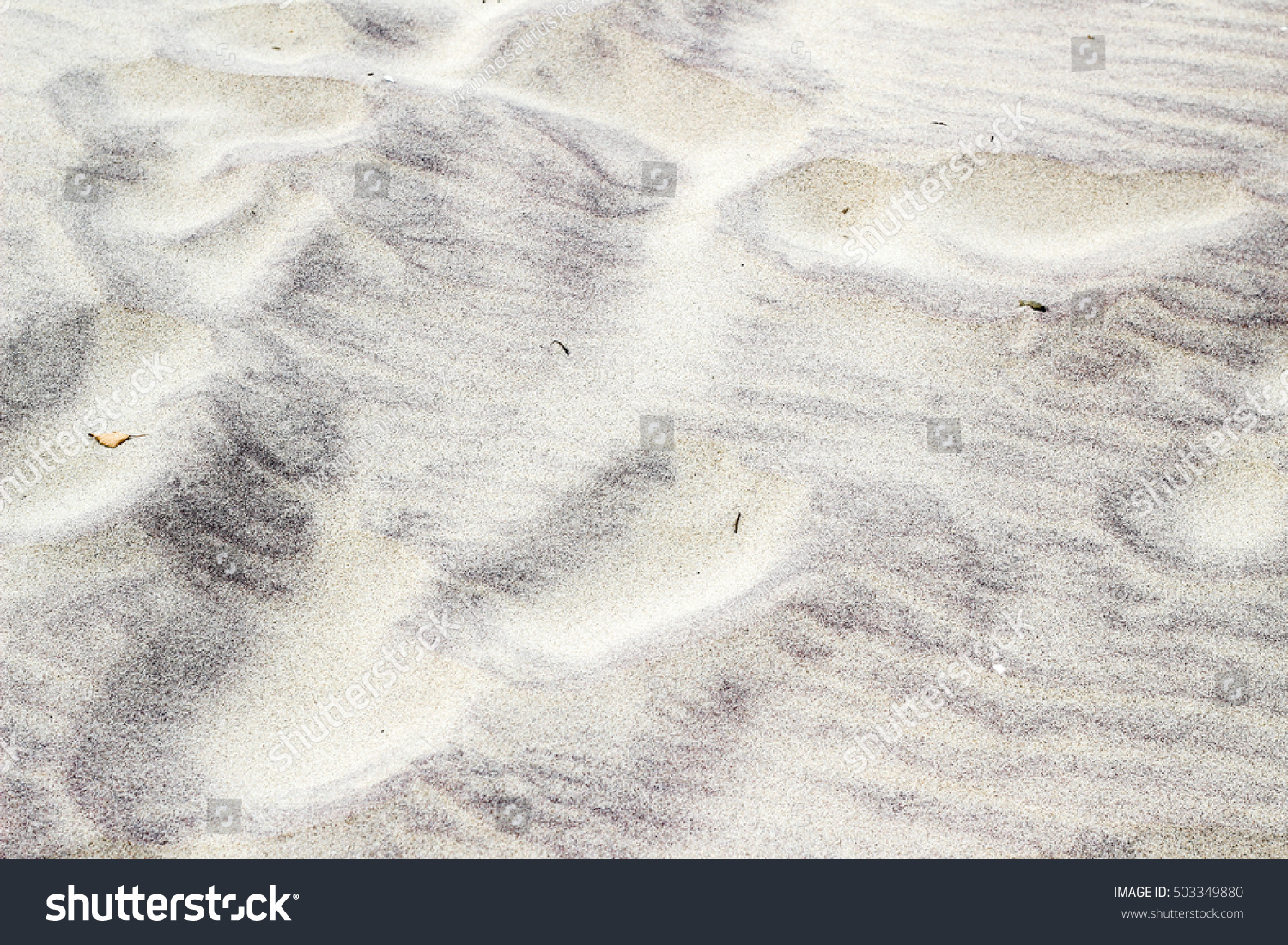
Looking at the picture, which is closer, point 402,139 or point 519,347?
point 519,347

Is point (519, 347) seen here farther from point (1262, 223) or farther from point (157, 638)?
point (1262, 223)

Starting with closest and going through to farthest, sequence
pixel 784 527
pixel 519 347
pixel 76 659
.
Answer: pixel 76 659 < pixel 784 527 < pixel 519 347

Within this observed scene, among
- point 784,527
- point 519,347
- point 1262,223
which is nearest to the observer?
point 784,527

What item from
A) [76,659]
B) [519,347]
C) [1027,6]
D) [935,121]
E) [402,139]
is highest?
[1027,6]

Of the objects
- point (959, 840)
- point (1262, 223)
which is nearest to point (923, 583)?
point (959, 840)

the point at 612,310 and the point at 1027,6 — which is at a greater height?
the point at 1027,6
